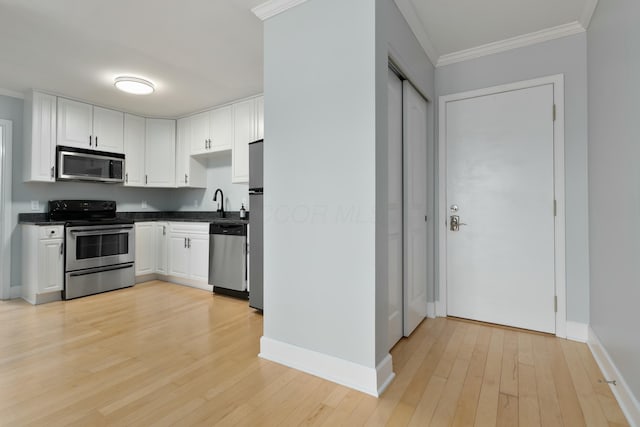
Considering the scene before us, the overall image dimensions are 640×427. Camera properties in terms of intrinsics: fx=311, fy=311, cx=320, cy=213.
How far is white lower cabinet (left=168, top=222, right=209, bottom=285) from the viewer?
4.02m

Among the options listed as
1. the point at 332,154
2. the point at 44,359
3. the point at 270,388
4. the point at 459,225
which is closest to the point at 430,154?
the point at 459,225

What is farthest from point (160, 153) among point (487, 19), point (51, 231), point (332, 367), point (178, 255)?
point (487, 19)

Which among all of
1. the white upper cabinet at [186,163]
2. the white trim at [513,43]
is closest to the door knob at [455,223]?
the white trim at [513,43]

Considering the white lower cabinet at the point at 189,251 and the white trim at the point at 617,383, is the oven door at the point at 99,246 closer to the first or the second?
the white lower cabinet at the point at 189,251

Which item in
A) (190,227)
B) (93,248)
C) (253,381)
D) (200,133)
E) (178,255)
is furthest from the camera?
(200,133)

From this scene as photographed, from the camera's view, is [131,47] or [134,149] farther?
[134,149]

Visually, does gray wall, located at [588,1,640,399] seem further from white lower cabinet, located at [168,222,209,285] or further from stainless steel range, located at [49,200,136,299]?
stainless steel range, located at [49,200,136,299]

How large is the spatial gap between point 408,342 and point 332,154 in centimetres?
158

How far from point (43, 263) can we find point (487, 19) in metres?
4.99

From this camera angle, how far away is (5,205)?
3658mm

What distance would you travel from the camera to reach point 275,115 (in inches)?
85.6

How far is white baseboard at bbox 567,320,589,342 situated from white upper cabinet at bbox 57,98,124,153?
5.41 metres

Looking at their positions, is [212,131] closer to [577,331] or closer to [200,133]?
[200,133]

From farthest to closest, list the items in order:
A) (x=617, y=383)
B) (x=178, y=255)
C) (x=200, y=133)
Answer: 1. (x=200, y=133)
2. (x=178, y=255)
3. (x=617, y=383)
